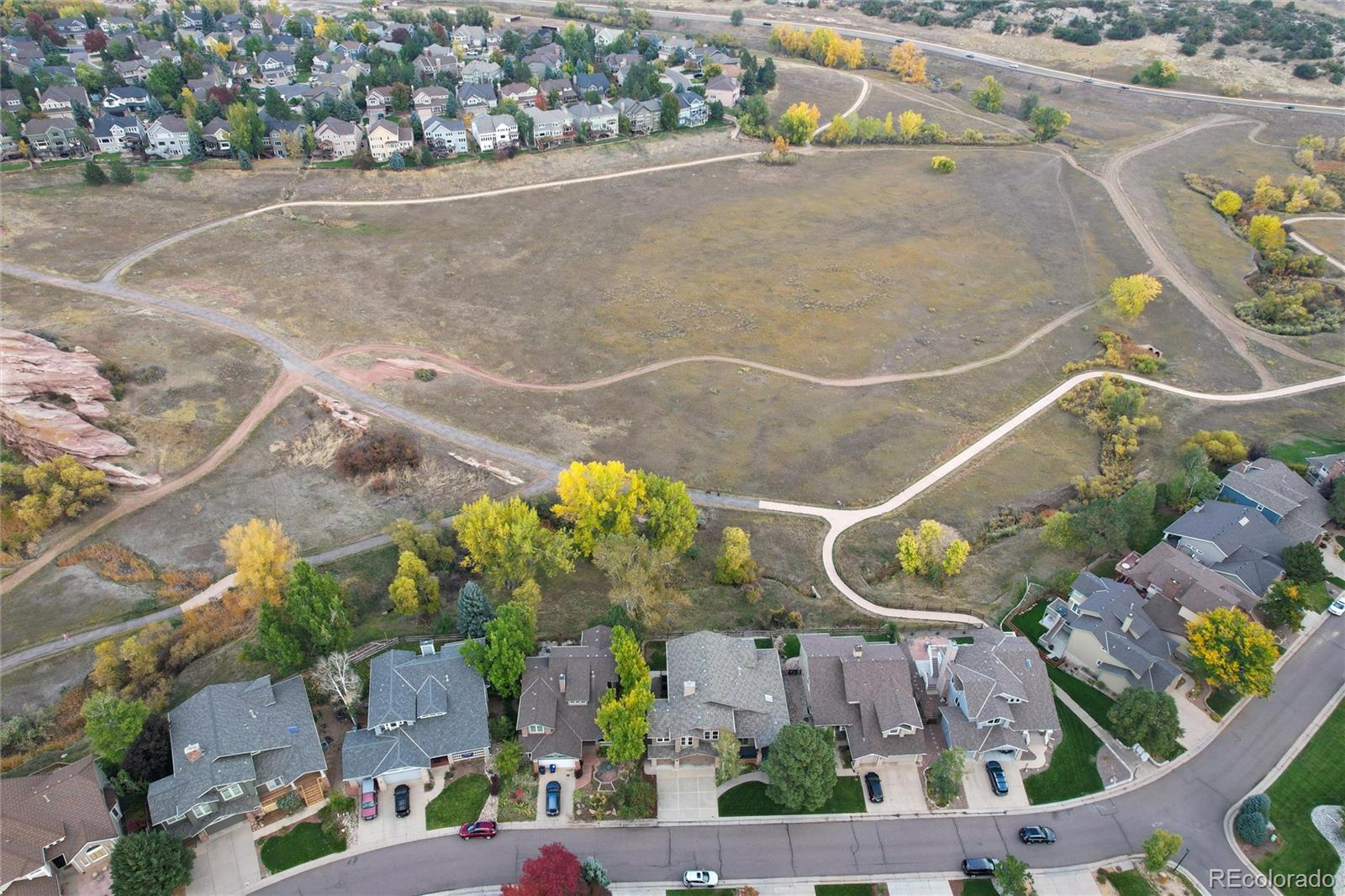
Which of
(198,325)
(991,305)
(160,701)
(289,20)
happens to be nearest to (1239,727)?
(991,305)

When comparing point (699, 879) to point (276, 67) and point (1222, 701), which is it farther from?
→ point (276, 67)

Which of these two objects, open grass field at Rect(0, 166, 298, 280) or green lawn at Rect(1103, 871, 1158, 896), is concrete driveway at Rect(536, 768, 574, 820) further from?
open grass field at Rect(0, 166, 298, 280)

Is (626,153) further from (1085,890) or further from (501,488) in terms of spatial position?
(1085,890)

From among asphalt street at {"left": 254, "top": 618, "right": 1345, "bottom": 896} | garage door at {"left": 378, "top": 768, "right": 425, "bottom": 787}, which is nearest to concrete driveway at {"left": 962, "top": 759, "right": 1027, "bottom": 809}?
asphalt street at {"left": 254, "top": 618, "right": 1345, "bottom": 896}

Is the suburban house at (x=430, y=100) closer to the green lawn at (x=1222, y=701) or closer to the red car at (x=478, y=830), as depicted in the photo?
the red car at (x=478, y=830)

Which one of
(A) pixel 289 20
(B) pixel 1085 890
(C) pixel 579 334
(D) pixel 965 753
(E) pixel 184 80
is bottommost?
(B) pixel 1085 890

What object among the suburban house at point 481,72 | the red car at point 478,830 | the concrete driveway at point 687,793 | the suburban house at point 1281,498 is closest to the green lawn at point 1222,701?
the suburban house at point 1281,498

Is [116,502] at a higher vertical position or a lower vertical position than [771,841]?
higher
